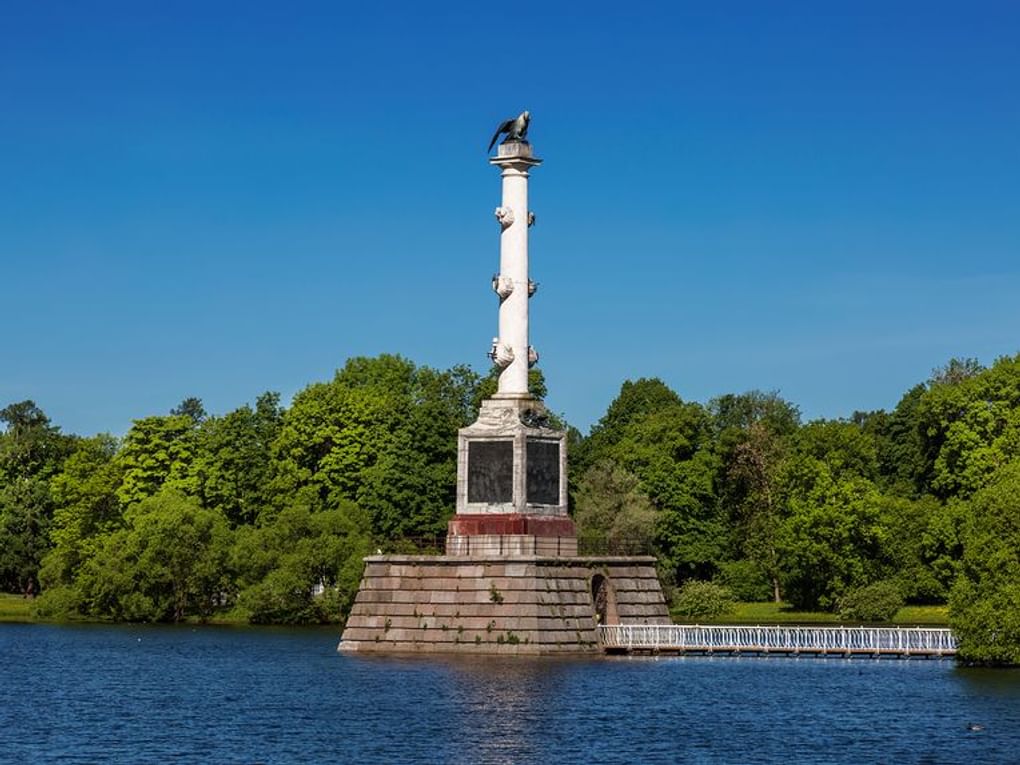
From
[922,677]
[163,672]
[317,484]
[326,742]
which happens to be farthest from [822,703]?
[317,484]

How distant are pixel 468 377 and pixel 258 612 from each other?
2142cm

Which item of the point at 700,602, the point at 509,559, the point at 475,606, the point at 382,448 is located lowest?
the point at 475,606

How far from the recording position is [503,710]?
5609cm

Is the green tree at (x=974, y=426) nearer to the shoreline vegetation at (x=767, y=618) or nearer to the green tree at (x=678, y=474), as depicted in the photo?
the shoreline vegetation at (x=767, y=618)

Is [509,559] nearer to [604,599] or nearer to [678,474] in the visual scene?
[604,599]

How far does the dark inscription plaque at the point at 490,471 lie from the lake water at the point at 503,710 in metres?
6.47

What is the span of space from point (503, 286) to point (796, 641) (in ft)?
55.6

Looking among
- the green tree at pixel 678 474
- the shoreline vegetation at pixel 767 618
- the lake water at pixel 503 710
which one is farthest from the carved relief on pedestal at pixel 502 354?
the green tree at pixel 678 474

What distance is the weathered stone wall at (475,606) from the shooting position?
69.9m

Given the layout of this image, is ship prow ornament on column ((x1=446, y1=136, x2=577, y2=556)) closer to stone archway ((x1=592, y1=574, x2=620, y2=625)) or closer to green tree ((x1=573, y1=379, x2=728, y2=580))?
stone archway ((x1=592, y1=574, x2=620, y2=625))

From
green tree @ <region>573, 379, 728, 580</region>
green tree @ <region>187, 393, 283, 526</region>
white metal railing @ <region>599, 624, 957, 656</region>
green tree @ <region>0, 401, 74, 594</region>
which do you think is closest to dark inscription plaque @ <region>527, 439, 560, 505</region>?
white metal railing @ <region>599, 624, 957, 656</region>

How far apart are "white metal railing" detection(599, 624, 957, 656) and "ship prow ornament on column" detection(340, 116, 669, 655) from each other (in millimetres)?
1069

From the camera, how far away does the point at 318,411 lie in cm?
11731

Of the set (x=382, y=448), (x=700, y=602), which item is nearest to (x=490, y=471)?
(x=700, y=602)
